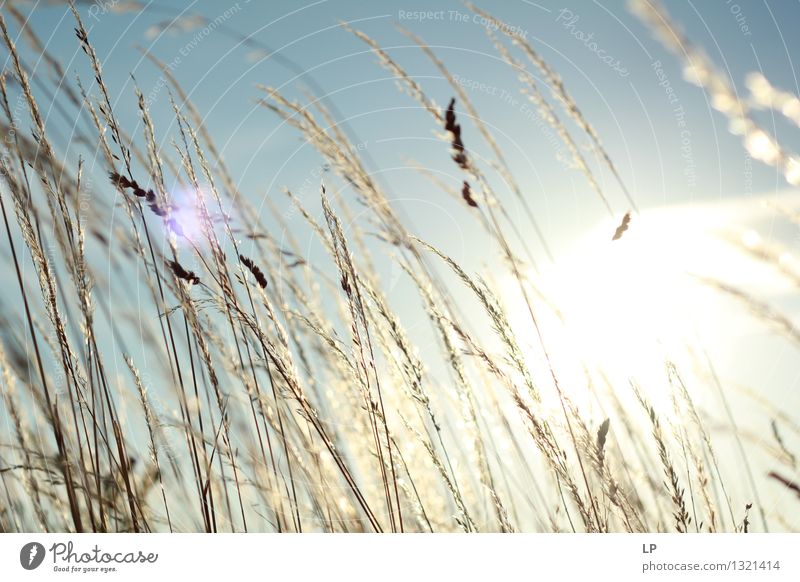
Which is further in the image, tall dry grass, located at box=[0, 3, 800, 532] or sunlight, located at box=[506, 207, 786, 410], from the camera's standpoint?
sunlight, located at box=[506, 207, 786, 410]

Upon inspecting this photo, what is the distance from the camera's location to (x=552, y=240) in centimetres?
145

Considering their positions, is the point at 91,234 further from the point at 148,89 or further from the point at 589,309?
the point at 589,309

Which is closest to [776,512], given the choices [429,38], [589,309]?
[589,309]

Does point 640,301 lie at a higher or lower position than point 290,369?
higher

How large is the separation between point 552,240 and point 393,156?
0.46 m

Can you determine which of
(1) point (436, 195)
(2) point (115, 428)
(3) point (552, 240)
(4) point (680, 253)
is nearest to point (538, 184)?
(3) point (552, 240)

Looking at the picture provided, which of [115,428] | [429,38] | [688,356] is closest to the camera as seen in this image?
[115,428]

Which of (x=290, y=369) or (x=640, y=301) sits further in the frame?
(x=640, y=301)

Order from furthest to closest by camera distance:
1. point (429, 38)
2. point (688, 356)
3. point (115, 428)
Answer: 1. point (429, 38)
2. point (688, 356)
3. point (115, 428)

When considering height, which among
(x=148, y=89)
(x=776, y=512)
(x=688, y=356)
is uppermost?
(x=148, y=89)

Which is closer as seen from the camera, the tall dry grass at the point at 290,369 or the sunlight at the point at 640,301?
the tall dry grass at the point at 290,369

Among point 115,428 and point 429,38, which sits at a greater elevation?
point 429,38

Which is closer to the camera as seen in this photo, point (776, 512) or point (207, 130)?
point (776, 512)

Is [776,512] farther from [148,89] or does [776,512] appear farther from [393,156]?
[148,89]
